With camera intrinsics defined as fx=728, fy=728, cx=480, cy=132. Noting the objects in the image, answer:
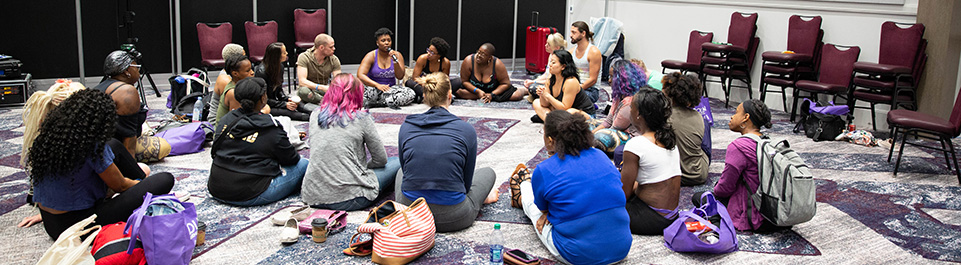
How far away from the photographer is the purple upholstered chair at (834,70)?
25.9ft

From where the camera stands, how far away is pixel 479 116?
797cm

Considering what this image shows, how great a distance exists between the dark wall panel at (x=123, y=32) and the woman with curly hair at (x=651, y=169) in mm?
6977

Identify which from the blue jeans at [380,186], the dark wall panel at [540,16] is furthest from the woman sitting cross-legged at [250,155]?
the dark wall panel at [540,16]

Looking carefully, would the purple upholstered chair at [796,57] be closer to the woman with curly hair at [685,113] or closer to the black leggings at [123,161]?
the woman with curly hair at [685,113]

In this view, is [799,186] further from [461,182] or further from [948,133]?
[948,133]

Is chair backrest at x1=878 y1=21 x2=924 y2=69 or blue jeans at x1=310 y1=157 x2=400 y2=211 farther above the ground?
chair backrest at x1=878 y1=21 x2=924 y2=69

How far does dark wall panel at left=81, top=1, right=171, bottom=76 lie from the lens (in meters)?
9.19

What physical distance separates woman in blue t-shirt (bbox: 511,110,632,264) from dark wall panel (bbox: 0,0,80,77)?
773 centimetres

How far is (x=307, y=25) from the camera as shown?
10.5 metres

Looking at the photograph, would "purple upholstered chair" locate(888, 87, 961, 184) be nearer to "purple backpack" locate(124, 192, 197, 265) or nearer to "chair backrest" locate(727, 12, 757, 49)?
"chair backrest" locate(727, 12, 757, 49)

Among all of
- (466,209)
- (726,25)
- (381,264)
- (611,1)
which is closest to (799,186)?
(466,209)

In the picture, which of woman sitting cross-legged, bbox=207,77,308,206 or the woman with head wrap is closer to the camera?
woman sitting cross-legged, bbox=207,77,308,206

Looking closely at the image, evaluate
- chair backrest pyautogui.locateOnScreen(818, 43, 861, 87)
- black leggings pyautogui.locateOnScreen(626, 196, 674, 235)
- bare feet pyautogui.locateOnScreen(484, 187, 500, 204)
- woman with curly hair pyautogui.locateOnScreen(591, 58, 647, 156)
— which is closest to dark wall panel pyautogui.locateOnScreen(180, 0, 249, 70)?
woman with curly hair pyautogui.locateOnScreen(591, 58, 647, 156)

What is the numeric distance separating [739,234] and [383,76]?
515 centimetres
